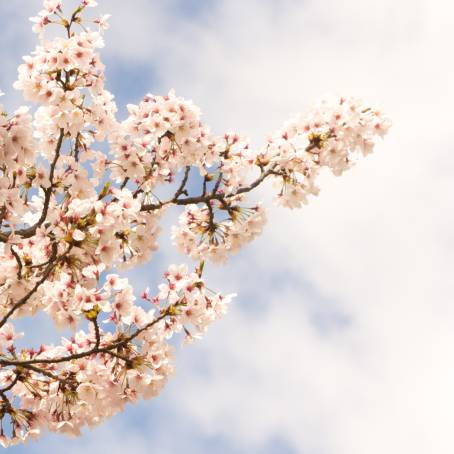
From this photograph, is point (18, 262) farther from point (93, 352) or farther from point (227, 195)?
point (227, 195)

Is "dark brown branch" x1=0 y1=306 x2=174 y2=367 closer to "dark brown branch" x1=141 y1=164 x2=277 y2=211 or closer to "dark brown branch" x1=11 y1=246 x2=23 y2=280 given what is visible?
"dark brown branch" x1=11 y1=246 x2=23 y2=280

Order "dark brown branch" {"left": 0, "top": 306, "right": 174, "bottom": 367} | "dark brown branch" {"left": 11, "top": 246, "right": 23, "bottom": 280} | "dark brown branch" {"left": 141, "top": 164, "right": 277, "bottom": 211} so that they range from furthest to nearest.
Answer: "dark brown branch" {"left": 141, "top": 164, "right": 277, "bottom": 211}, "dark brown branch" {"left": 11, "top": 246, "right": 23, "bottom": 280}, "dark brown branch" {"left": 0, "top": 306, "right": 174, "bottom": 367}

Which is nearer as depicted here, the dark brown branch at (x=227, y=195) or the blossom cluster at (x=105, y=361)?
the blossom cluster at (x=105, y=361)

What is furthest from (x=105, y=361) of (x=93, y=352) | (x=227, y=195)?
(x=227, y=195)

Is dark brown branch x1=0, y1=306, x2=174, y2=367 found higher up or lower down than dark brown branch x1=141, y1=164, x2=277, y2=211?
lower down

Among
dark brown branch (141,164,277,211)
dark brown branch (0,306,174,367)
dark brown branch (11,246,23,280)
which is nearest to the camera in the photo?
dark brown branch (0,306,174,367)

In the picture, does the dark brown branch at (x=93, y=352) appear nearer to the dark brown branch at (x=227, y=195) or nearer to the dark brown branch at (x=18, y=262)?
the dark brown branch at (x=18, y=262)

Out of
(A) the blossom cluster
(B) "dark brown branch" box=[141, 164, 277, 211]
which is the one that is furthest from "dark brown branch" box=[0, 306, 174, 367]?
(B) "dark brown branch" box=[141, 164, 277, 211]

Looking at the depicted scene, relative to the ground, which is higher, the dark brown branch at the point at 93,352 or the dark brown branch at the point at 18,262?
the dark brown branch at the point at 18,262

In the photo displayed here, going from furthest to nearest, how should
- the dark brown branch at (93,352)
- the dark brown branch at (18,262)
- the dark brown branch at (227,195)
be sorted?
the dark brown branch at (227,195)
the dark brown branch at (18,262)
the dark brown branch at (93,352)

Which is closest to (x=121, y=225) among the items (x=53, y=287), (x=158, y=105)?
(x=53, y=287)

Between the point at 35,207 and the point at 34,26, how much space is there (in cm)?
270

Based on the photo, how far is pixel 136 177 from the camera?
1221cm

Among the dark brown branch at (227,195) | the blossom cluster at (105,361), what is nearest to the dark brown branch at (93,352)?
the blossom cluster at (105,361)
